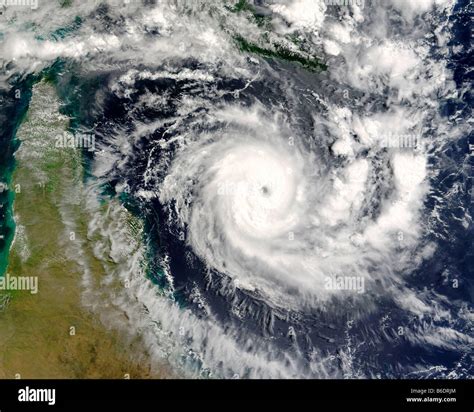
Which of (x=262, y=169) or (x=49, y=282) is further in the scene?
(x=262, y=169)

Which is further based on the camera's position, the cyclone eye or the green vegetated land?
the cyclone eye

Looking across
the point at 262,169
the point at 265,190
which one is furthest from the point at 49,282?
the point at 262,169

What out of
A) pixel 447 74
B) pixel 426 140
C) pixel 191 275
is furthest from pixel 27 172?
pixel 447 74

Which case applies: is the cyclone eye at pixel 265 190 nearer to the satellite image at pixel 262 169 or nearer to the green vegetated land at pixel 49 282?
the satellite image at pixel 262 169

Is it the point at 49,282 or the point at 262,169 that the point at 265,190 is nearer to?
the point at 262,169

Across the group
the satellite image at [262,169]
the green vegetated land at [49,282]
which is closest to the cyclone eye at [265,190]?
the satellite image at [262,169]

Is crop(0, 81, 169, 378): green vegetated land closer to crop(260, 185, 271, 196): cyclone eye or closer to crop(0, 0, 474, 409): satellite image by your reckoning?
crop(0, 0, 474, 409): satellite image

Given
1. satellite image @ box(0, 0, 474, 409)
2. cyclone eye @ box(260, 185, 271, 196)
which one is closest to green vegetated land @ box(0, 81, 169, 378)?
satellite image @ box(0, 0, 474, 409)
